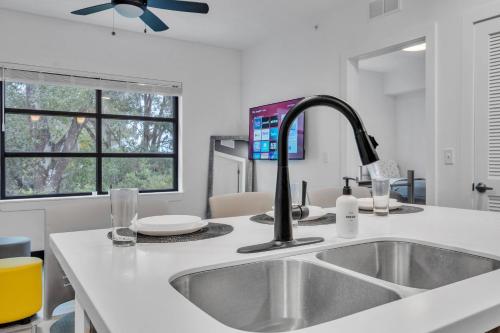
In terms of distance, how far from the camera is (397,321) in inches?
18.7

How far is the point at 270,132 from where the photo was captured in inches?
170

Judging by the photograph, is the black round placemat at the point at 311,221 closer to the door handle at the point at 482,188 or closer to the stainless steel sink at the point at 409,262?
the stainless steel sink at the point at 409,262

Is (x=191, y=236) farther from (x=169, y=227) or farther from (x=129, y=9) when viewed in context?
(x=129, y=9)

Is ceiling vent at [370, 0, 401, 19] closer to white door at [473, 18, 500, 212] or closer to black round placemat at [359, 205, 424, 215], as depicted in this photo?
white door at [473, 18, 500, 212]

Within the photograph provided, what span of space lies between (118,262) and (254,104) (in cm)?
414

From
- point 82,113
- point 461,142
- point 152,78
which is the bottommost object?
point 461,142

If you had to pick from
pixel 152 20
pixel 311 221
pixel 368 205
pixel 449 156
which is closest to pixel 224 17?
pixel 152 20

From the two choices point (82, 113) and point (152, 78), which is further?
point (152, 78)

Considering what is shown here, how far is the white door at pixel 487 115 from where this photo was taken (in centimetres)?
237

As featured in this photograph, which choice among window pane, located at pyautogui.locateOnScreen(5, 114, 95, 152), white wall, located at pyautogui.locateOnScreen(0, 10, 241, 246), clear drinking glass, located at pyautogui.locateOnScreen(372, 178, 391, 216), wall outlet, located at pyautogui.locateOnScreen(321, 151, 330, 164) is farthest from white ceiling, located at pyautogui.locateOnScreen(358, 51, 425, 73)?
clear drinking glass, located at pyautogui.locateOnScreen(372, 178, 391, 216)

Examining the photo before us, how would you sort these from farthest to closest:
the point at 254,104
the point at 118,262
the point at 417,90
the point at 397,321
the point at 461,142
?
1. the point at 417,90
2. the point at 254,104
3. the point at 461,142
4. the point at 118,262
5. the point at 397,321

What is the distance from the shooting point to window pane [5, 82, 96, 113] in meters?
3.84

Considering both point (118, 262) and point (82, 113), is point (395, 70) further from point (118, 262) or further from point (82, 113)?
point (118, 262)

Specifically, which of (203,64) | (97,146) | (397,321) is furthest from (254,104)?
(397,321)
